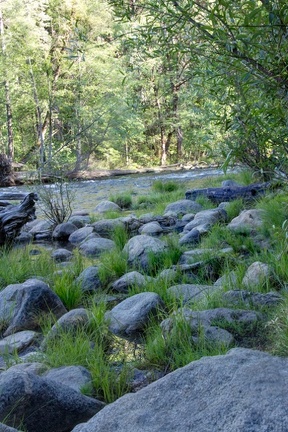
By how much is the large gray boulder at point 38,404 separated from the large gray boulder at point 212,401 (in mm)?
435

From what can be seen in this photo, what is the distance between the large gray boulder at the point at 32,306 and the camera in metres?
3.34

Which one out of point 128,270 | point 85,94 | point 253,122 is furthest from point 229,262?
point 85,94

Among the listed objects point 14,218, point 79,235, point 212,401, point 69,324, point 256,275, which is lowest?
point 79,235

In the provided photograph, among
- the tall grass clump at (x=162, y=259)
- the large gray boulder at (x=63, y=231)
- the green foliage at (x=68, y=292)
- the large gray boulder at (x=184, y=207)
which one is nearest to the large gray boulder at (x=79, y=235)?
the large gray boulder at (x=63, y=231)

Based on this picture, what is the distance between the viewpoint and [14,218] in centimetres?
675

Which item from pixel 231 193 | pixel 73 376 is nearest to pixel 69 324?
pixel 73 376

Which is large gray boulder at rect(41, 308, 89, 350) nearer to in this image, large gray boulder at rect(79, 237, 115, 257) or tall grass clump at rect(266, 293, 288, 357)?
tall grass clump at rect(266, 293, 288, 357)

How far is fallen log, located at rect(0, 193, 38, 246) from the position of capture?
6586 millimetres

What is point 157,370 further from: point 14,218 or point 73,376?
point 14,218

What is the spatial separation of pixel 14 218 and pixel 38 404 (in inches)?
202

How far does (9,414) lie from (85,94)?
77.4 feet

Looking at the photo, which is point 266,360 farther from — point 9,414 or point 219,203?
point 219,203

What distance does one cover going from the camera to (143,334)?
10.2 ft

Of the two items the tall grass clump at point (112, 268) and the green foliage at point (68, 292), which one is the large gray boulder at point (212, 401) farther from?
the tall grass clump at point (112, 268)
